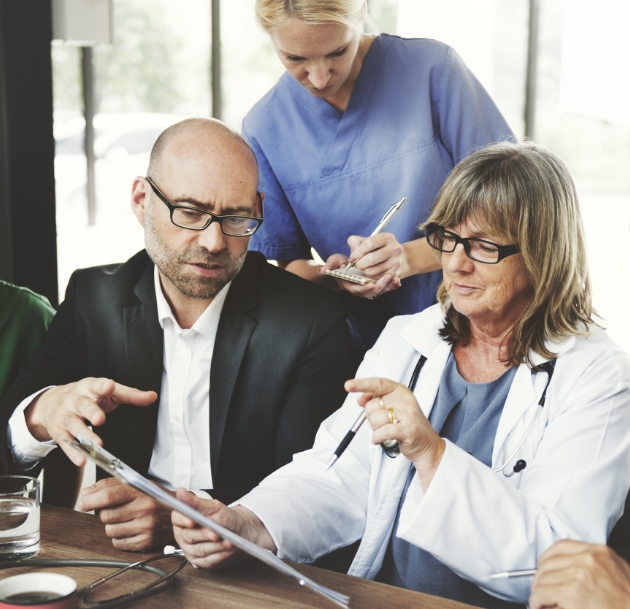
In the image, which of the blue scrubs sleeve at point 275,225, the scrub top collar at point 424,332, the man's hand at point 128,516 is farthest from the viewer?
the blue scrubs sleeve at point 275,225

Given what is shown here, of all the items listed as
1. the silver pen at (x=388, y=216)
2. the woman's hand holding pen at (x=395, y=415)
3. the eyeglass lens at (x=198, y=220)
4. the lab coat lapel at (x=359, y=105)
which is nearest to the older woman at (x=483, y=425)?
the woman's hand holding pen at (x=395, y=415)

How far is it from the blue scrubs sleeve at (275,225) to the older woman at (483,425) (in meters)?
0.66

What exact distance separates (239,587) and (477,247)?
815 millimetres

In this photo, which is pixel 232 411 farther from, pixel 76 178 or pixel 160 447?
pixel 76 178

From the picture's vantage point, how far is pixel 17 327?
2.01 meters

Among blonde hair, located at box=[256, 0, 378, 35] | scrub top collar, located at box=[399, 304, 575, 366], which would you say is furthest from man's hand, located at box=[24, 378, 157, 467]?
blonde hair, located at box=[256, 0, 378, 35]

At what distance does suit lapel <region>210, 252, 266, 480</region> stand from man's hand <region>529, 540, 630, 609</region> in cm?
90

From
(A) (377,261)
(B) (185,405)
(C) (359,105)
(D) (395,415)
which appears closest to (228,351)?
(B) (185,405)

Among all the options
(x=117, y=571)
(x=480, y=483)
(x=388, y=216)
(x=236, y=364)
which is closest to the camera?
(x=117, y=571)

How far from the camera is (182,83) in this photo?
713cm

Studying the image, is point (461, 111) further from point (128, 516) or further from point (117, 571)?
point (117, 571)

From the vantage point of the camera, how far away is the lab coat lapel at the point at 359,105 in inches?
84.2

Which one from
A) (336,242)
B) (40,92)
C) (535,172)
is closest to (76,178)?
(40,92)

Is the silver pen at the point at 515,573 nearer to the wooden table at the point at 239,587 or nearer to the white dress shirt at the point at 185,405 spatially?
the wooden table at the point at 239,587
